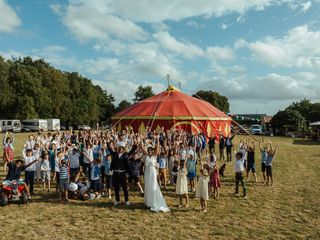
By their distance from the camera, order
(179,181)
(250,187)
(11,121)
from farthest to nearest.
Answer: (11,121)
(250,187)
(179,181)

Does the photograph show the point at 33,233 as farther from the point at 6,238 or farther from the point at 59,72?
the point at 59,72

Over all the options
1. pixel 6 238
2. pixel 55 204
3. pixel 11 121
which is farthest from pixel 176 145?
pixel 11 121

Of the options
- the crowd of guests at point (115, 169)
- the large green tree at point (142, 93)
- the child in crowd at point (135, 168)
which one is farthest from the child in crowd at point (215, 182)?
the large green tree at point (142, 93)

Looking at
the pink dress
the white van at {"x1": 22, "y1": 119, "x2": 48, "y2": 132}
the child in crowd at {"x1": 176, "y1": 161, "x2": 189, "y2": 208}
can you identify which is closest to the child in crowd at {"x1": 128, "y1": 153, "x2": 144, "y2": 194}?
the child in crowd at {"x1": 176, "y1": 161, "x2": 189, "y2": 208}

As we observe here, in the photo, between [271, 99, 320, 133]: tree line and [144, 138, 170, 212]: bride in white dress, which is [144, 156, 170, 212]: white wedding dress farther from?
[271, 99, 320, 133]: tree line

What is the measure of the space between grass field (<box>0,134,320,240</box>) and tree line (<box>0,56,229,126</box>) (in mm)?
42685

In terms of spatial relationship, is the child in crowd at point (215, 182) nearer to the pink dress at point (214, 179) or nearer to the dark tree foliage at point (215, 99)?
the pink dress at point (214, 179)

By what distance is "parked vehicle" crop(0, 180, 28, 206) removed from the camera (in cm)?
1035

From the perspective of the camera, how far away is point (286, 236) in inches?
313

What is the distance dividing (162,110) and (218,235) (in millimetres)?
19051

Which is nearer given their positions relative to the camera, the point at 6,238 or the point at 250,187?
the point at 6,238

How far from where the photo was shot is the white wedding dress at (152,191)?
995cm

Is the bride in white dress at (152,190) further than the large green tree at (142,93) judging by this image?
No

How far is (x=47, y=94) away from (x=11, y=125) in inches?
416
